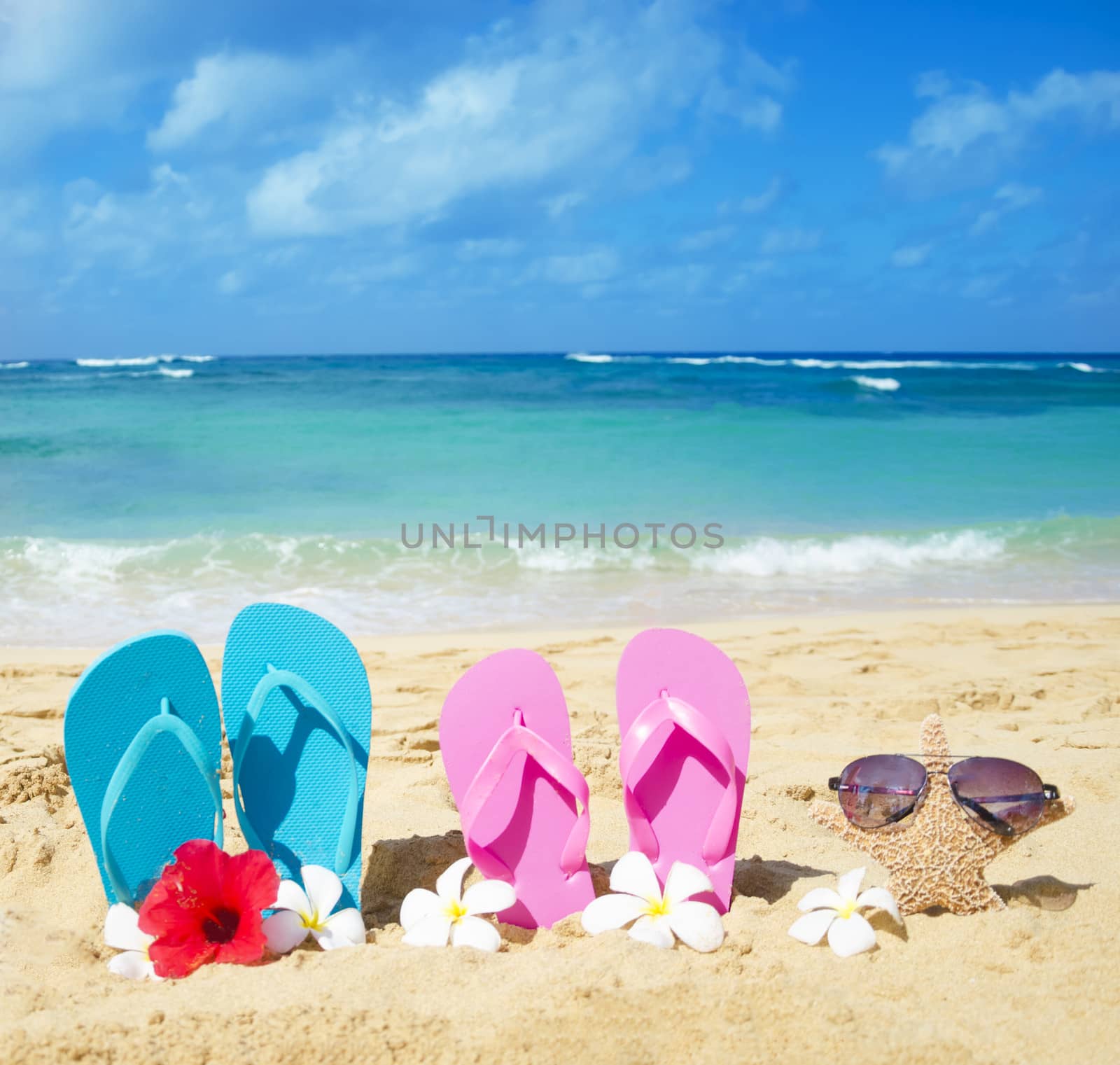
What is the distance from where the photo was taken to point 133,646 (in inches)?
64.1

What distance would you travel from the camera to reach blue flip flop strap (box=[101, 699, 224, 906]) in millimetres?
1517

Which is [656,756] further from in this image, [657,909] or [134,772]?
[134,772]

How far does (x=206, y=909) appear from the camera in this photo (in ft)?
4.57

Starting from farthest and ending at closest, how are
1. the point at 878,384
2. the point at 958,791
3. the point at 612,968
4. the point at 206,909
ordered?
the point at 878,384 < the point at 958,791 < the point at 206,909 < the point at 612,968

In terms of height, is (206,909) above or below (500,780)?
below

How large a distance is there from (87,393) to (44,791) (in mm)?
17040

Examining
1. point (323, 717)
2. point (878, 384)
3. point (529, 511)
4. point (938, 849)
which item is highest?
point (878, 384)

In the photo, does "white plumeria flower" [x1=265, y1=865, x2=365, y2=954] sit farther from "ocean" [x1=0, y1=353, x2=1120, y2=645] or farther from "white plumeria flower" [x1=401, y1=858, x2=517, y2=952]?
"ocean" [x1=0, y1=353, x2=1120, y2=645]

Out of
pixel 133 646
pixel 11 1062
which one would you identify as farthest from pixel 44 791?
pixel 11 1062

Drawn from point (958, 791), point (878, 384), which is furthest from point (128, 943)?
point (878, 384)

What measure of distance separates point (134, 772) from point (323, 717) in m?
0.33

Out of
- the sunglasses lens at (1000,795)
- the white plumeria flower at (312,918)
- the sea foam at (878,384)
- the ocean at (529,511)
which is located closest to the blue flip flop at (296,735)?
the white plumeria flower at (312,918)

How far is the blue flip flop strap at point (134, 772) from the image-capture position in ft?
4.98

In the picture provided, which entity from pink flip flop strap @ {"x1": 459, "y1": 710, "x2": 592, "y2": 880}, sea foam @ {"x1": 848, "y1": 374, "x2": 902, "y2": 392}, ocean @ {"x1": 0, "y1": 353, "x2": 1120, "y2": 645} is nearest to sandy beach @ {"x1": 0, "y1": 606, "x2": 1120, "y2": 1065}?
pink flip flop strap @ {"x1": 459, "y1": 710, "x2": 592, "y2": 880}
